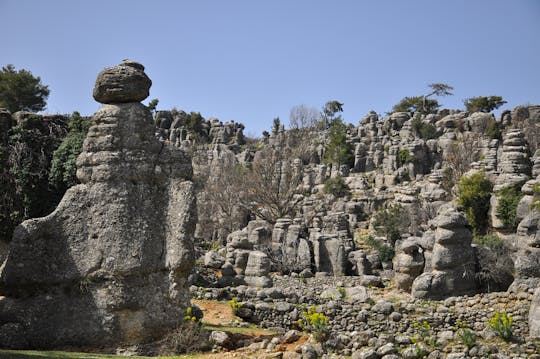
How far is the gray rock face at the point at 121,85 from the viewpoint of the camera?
11.8m

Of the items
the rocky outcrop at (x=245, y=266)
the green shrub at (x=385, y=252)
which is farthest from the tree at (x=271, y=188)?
the rocky outcrop at (x=245, y=266)

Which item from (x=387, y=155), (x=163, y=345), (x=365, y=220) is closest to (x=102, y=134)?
(x=163, y=345)

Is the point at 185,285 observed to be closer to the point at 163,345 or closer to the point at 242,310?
the point at 163,345

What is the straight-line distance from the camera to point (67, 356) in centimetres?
904

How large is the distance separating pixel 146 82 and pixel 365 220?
36664mm

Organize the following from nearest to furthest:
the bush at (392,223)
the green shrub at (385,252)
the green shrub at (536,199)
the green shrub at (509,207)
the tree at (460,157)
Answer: the green shrub at (536,199) < the green shrub at (509,207) < the green shrub at (385,252) < the bush at (392,223) < the tree at (460,157)

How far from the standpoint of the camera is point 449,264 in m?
20.4

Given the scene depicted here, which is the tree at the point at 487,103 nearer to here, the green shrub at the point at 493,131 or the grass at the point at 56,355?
the green shrub at the point at 493,131

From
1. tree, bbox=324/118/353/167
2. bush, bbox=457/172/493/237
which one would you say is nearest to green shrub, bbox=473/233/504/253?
bush, bbox=457/172/493/237

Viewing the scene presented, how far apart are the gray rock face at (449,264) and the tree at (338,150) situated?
43.5m

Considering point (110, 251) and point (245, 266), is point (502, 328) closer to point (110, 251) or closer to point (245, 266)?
point (110, 251)

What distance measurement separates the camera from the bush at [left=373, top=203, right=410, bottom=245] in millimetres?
35000

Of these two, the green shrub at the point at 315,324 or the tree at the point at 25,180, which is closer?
the green shrub at the point at 315,324

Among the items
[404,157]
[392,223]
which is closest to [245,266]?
[392,223]
